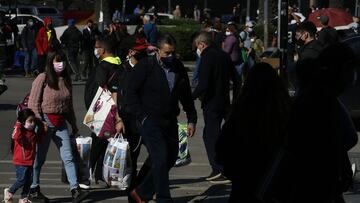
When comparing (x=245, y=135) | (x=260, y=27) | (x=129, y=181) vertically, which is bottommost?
(x=260, y=27)

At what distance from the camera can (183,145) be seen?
9.84m

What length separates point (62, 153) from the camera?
9531mm

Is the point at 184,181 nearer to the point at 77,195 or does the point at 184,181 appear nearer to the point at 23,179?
the point at 77,195

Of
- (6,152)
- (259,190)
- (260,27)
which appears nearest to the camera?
(259,190)

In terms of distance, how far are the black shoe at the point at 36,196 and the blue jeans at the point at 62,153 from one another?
43 millimetres

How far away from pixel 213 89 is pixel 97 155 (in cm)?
160

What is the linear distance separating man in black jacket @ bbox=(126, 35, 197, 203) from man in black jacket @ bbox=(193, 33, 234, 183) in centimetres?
196

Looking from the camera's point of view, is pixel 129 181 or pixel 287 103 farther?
pixel 129 181

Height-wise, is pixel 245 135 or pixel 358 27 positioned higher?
pixel 245 135

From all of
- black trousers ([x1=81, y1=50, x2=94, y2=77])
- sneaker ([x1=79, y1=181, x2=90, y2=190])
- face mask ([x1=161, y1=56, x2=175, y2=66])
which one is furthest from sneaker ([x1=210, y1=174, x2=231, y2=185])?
black trousers ([x1=81, y1=50, x2=94, y2=77])

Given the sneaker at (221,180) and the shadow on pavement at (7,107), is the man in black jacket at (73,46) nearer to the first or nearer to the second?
the shadow on pavement at (7,107)

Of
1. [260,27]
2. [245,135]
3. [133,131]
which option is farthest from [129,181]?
[260,27]

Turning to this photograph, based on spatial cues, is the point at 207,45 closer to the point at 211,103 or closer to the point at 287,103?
the point at 211,103

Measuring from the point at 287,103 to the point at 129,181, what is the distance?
3885mm
